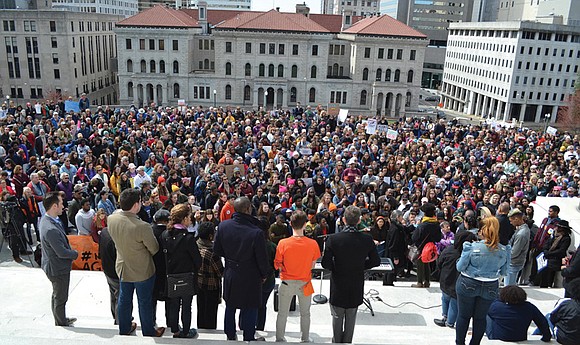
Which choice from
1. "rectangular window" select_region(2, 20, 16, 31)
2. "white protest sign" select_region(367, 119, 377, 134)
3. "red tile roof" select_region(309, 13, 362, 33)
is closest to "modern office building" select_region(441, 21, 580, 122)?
"red tile roof" select_region(309, 13, 362, 33)

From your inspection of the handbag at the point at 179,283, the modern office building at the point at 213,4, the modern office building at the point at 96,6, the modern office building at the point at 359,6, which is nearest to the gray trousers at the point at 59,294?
the handbag at the point at 179,283

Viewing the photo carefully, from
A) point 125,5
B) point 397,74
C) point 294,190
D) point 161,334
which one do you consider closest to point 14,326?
point 161,334

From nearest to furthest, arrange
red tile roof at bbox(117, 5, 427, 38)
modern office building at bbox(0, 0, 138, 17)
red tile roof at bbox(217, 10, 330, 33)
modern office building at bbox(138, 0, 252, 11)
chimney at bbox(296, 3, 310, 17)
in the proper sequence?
red tile roof at bbox(117, 5, 427, 38), red tile roof at bbox(217, 10, 330, 33), modern office building at bbox(0, 0, 138, 17), chimney at bbox(296, 3, 310, 17), modern office building at bbox(138, 0, 252, 11)

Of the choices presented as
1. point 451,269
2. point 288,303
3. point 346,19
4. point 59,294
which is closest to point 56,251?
point 59,294

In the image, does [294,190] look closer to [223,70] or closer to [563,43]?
[223,70]

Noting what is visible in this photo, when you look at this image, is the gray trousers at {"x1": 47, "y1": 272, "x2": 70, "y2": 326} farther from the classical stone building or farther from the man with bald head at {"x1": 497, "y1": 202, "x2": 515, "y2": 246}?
the classical stone building

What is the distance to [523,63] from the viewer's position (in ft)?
225

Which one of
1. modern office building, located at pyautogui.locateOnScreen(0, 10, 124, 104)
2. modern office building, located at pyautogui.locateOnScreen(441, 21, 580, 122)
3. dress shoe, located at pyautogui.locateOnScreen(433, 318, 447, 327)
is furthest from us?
modern office building, located at pyautogui.locateOnScreen(441, 21, 580, 122)

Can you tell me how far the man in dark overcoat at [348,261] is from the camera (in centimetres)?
521

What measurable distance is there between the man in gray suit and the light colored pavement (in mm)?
377

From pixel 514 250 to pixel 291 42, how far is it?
52031 mm

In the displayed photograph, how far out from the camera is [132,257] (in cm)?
520

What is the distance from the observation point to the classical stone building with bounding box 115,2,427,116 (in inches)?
2233

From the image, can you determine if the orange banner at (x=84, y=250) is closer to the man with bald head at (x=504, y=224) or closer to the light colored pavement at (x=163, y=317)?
the light colored pavement at (x=163, y=317)
